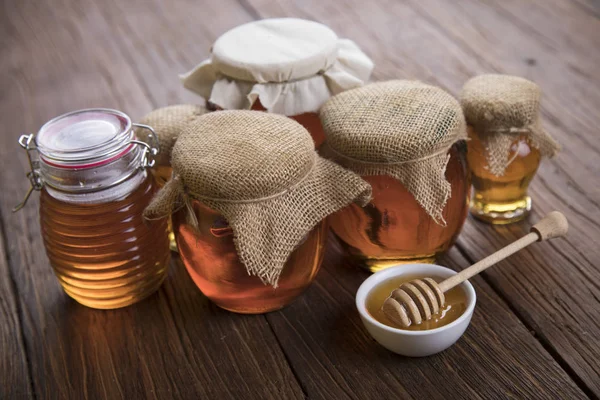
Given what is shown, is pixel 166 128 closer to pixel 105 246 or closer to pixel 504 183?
pixel 105 246

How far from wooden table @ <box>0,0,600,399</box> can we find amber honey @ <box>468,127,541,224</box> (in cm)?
2

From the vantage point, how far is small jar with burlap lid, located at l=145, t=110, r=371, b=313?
58cm

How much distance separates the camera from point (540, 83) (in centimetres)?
100

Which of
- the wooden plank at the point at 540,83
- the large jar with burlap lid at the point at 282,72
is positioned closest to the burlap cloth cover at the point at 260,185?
the large jar with burlap lid at the point at 282,72

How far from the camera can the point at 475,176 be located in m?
0.77

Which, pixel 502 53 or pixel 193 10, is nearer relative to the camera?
pixel 502 53

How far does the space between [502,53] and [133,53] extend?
2.03ft

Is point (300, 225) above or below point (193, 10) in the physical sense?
above

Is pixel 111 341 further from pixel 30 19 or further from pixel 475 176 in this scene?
pixel 30 19

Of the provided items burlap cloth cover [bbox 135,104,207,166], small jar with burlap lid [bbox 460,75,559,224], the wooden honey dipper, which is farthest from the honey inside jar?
burlap cloth cover [bbox 135,104,207,166]

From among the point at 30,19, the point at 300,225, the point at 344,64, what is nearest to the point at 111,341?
the point at 300,225

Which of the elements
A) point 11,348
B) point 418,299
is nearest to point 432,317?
point 418,299

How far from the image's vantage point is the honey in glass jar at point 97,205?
0.64 m

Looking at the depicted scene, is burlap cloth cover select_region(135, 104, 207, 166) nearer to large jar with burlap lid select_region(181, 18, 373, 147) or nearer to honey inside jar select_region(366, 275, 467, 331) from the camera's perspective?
large jar with burlap lid select_region(181, 18, 373, 147)
